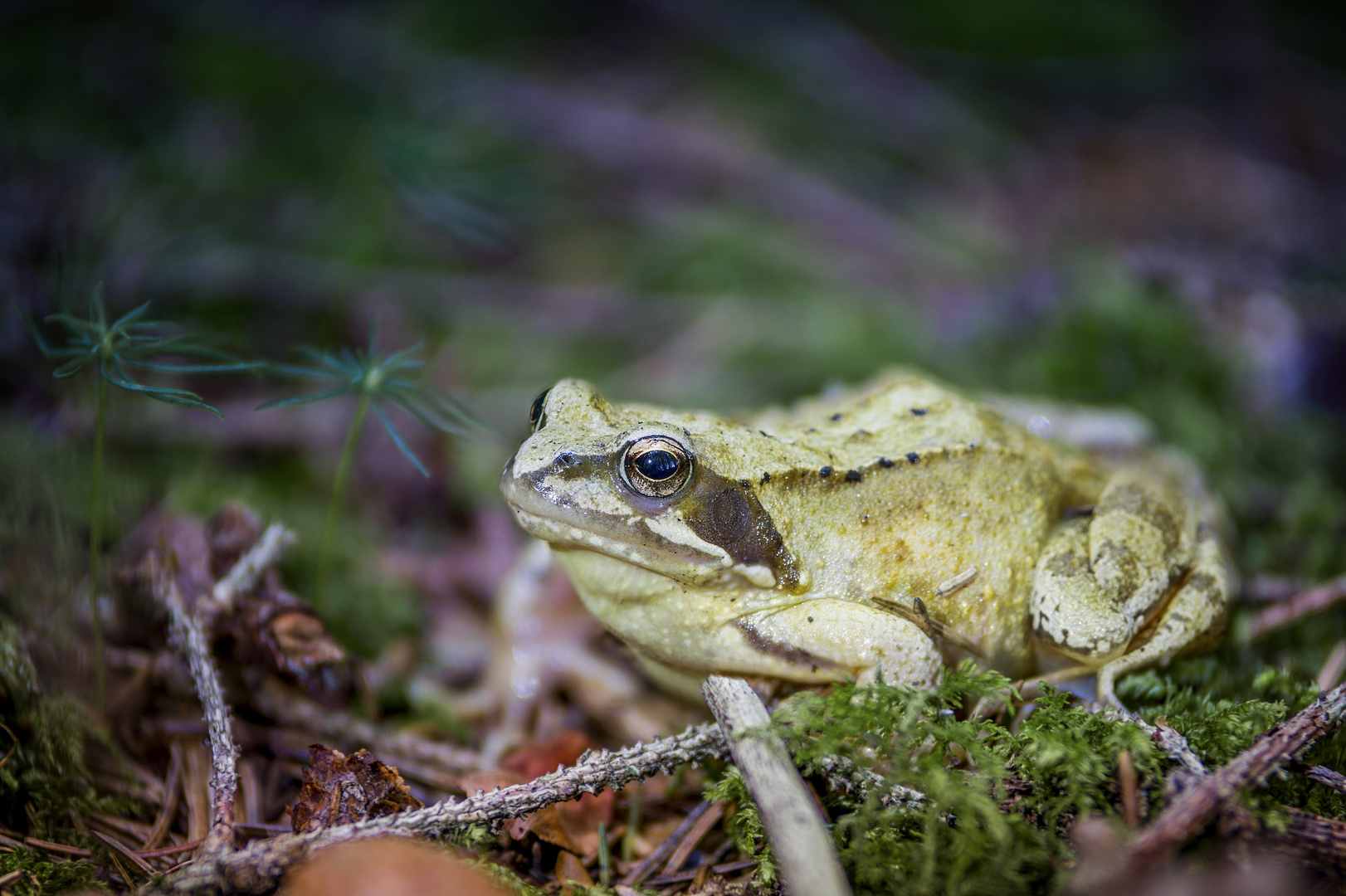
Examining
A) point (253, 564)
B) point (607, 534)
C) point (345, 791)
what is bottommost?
point (345, 791)

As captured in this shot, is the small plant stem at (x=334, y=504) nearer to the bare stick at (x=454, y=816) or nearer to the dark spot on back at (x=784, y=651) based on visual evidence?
the bare stick at (x=454, y=816)

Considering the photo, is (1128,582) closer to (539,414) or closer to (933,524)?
(933,524)

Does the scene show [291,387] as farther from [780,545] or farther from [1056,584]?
[1056,584]

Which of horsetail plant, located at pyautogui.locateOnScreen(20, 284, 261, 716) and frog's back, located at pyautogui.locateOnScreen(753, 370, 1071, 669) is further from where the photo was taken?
frog's back, located at pyautogui.locateOnScreen(753, 370, 1071, 669)

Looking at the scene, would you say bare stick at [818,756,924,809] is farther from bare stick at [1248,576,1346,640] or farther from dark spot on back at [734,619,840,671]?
bare stick at [1248,576,1346,640]

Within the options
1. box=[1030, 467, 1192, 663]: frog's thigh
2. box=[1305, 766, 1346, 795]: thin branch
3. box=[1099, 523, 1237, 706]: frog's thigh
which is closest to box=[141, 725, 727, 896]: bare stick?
box=[1030, 467, 1192, 663]: frog's thigh

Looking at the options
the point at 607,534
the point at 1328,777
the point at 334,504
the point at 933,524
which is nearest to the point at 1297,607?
the point at 1328,777
